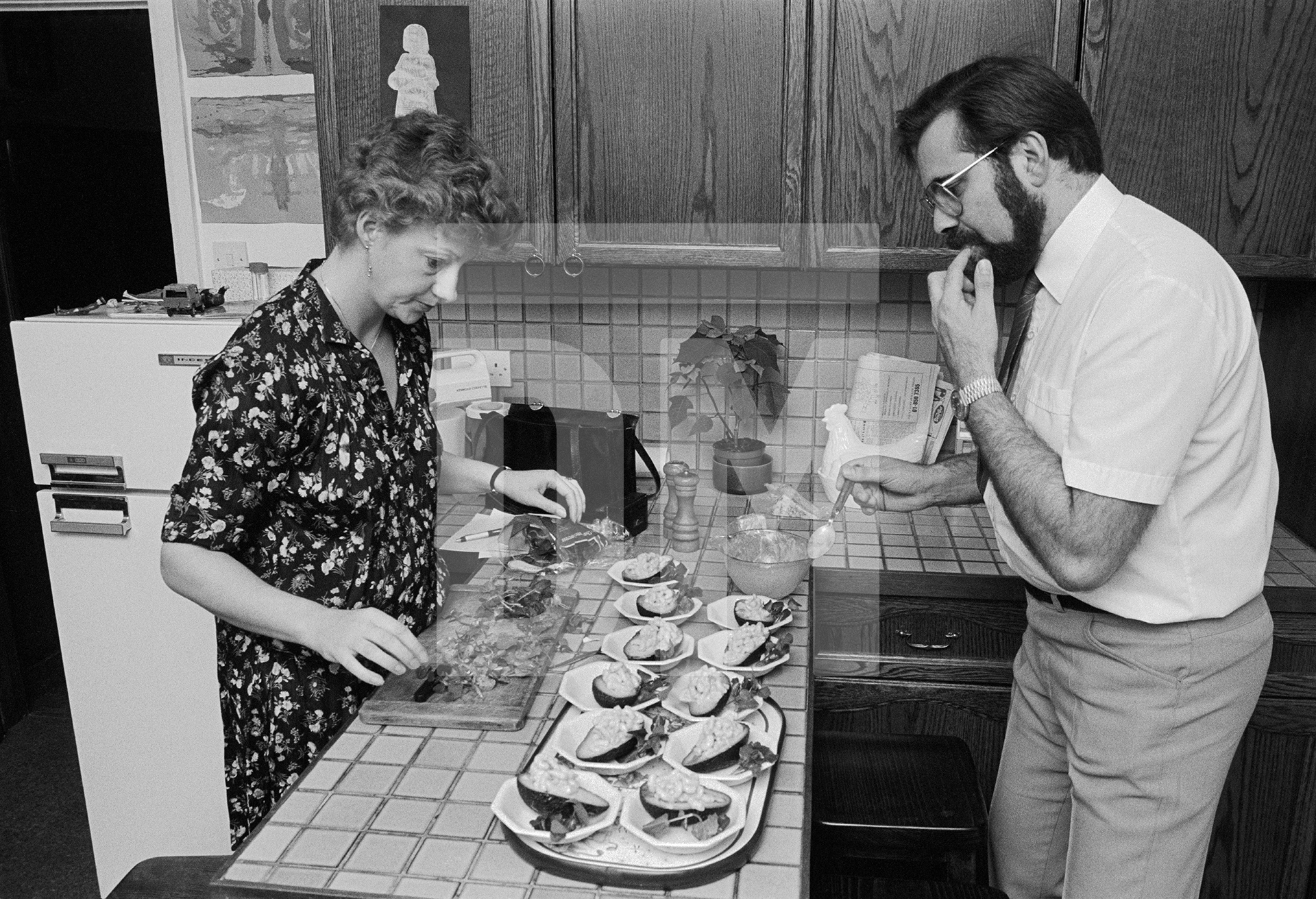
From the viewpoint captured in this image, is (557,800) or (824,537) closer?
(557,800)

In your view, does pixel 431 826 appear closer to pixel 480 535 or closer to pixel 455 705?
pixel 455 705

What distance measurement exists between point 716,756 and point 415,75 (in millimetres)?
1620

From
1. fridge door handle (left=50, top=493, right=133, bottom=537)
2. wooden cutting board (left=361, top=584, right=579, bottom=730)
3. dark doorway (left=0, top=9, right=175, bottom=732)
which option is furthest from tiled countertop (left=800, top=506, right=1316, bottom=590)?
dark doorway (left=0, top=9, right=175, bottom=732)

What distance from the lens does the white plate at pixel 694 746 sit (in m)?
1.21

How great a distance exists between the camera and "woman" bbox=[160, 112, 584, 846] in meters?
1.40

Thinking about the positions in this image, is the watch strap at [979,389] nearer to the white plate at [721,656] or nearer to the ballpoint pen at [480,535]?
the white plate at [721,656]

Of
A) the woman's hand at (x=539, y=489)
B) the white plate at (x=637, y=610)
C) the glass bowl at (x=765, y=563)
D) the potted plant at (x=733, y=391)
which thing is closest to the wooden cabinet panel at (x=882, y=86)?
the potted plant at (x=733, y=391)

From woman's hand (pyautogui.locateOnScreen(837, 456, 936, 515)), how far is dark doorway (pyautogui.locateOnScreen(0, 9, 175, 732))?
2.75m

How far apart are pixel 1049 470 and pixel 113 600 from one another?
6.80 ft

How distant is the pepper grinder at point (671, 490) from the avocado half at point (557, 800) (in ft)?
3.49

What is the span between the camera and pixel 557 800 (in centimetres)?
113

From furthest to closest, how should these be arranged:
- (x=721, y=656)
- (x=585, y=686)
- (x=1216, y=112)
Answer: (x=1216, y=112), (x=721, y=656), (x=585, y=686)

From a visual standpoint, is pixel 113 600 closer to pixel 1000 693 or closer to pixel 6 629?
pixel 6 629

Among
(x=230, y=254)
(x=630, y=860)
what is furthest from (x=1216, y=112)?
(x=230, y=254)
